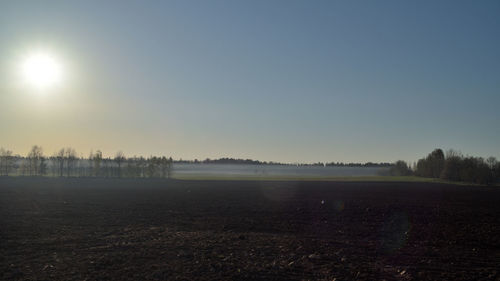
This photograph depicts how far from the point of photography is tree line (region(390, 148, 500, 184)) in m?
106

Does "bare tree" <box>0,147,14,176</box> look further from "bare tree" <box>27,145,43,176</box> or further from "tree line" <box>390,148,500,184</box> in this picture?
"tree line" <box>390,148,500,184</box>

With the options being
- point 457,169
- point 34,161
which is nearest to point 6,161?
point 34,161

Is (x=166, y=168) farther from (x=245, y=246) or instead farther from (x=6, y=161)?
(x=245, y=246)

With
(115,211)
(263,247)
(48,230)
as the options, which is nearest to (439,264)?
(263,247)

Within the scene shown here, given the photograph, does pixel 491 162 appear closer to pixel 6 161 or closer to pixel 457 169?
pixel 457 169

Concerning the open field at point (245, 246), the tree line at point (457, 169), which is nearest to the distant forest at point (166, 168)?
the tree line at point (457, 169)

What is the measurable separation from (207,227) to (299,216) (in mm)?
7942

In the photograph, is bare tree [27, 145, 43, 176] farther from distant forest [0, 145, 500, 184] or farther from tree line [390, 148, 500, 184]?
tree line [390, 148, 500, 184]

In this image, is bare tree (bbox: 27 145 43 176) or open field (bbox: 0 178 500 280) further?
bare tree (bbox: 27 145 43 176)

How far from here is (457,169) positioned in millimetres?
121188

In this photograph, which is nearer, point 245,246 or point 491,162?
A: point 245,246

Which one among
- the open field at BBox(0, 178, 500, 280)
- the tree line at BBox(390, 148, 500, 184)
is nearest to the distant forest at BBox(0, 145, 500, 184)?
the tree line at BBox(390, 148, 500, 184)

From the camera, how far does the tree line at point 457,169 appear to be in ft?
347

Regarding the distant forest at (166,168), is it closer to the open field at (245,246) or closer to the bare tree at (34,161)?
the bare tree at (34,161)
